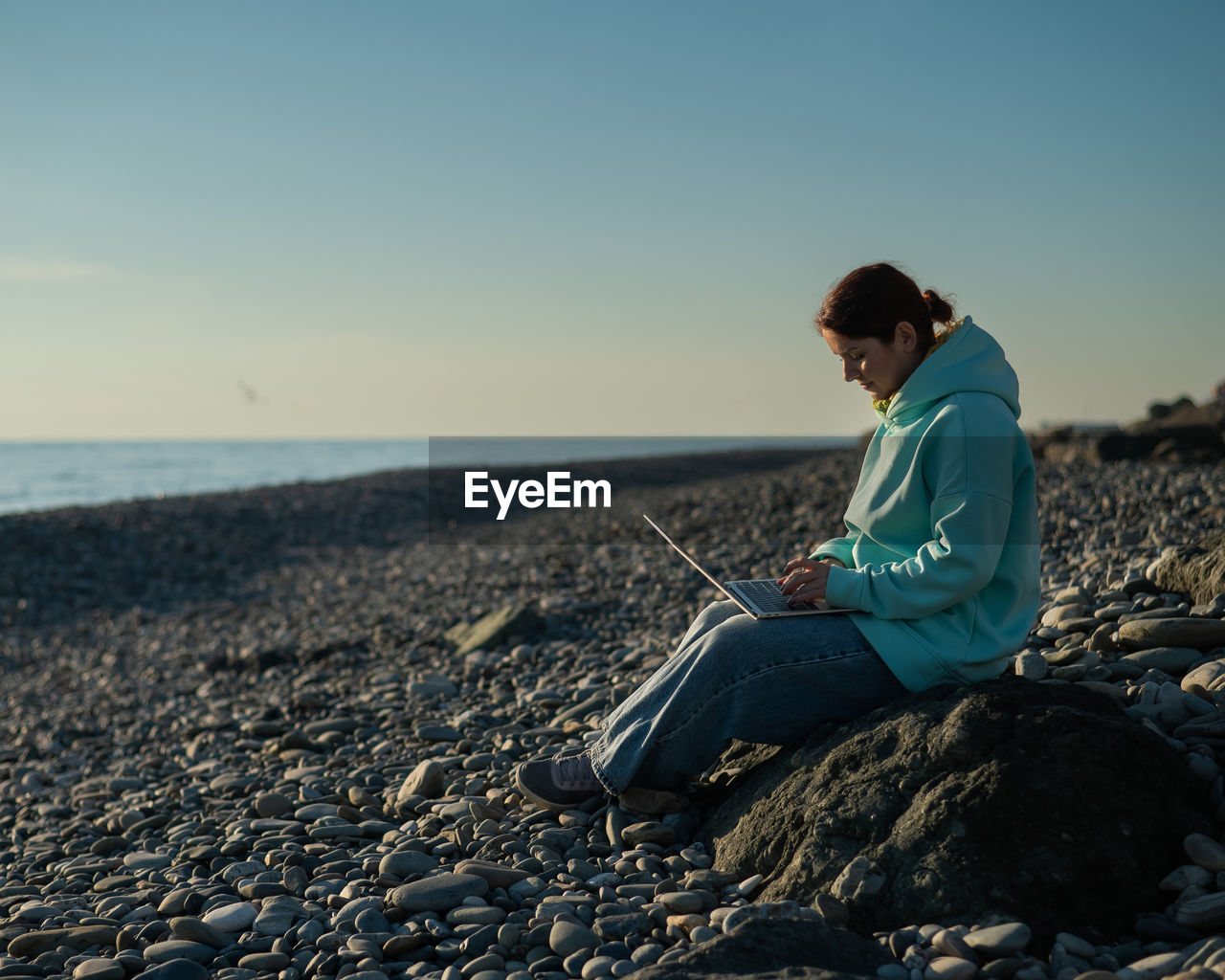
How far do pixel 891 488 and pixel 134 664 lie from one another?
28.7ft

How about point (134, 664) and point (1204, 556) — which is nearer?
point (1204, 556)

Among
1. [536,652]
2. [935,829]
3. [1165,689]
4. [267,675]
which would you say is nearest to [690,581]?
[536,652]

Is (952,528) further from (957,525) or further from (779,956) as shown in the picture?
(779,956)

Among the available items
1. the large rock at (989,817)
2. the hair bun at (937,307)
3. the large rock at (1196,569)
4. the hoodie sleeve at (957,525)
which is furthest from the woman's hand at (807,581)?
the large rock at (1196,569)

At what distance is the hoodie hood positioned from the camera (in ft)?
10.0

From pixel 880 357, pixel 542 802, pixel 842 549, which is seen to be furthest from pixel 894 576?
pixel 542 802

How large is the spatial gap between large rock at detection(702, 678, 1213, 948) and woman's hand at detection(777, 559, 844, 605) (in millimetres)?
449

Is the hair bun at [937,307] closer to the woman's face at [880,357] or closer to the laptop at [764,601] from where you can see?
the woman's face at [880,357]

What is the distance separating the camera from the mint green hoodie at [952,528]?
2934 mm

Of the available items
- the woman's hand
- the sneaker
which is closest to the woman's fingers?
the woman's hand

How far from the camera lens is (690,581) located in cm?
827

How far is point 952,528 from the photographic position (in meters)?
2.94

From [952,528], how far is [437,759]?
9.25ft

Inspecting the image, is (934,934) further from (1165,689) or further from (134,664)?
(134,664)
